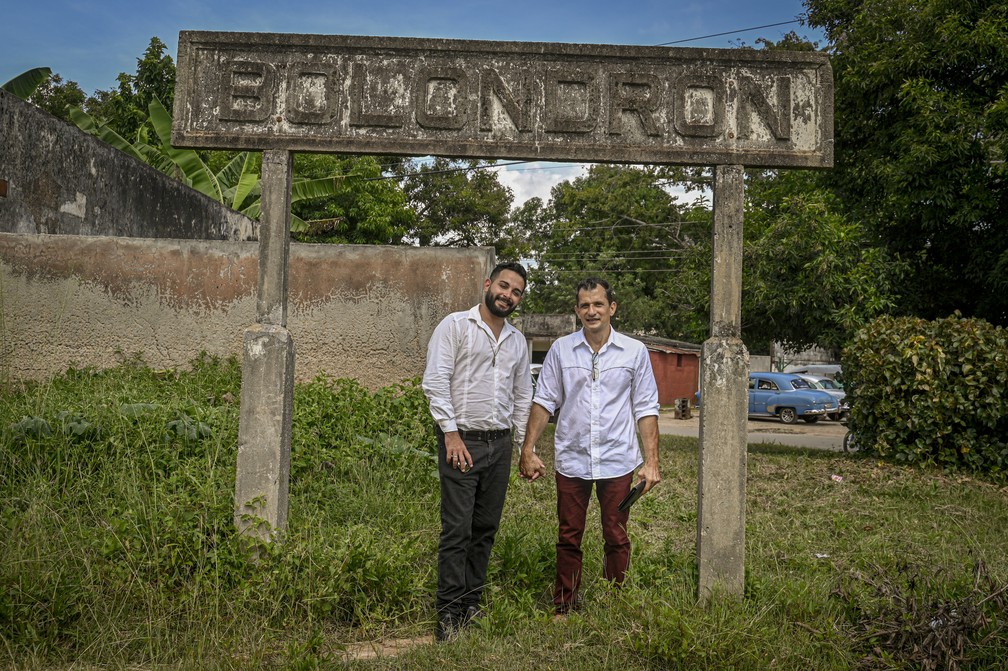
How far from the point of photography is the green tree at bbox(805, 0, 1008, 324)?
10.1m

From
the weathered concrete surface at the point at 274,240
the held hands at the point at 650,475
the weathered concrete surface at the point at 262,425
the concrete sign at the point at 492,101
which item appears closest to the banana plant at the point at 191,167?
the concrete sign at the point at 492,101

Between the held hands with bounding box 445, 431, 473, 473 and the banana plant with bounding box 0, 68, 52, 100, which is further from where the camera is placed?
the banana plant with bounding box 0, 68, 52, 100

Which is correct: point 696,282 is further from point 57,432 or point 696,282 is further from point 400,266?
point 57,432

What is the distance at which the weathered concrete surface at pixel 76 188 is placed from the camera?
8203 mm

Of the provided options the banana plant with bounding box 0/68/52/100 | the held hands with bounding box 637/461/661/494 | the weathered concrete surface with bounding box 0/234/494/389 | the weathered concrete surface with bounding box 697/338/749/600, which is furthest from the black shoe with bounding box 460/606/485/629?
the banana plant with bounding box 0/68/52/100

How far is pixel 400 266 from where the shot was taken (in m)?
8.20

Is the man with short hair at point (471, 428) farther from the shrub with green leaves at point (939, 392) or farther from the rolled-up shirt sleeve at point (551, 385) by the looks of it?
the shrub with green leaves at point (939, 392)

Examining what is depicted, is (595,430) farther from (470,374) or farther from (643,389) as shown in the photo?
(470,374)

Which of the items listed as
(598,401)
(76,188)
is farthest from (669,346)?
(598,401)

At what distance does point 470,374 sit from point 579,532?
1002 mm

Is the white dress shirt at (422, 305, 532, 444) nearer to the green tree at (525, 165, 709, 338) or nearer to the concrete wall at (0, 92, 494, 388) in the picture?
the concrete wall at (0, 92, 494, 388)

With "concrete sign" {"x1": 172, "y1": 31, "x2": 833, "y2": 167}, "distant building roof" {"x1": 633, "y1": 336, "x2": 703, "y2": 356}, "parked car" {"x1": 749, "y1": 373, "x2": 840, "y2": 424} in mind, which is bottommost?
"parked car" {"x1": 749, "y1": 373, "x2": 840, "y2": 424}

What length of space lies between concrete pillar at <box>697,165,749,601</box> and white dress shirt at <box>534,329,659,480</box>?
354 millimetres

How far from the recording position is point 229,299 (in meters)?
8.23
